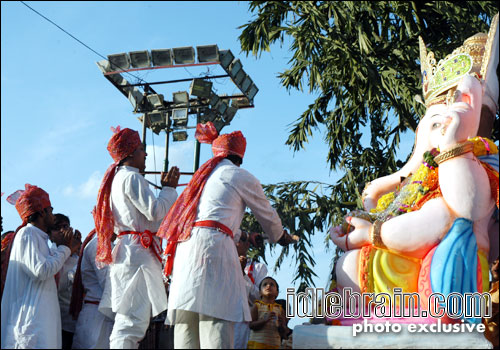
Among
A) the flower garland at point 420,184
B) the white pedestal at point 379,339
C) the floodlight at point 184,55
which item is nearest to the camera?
the white pedestal at point 379,339

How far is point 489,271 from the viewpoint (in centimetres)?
522

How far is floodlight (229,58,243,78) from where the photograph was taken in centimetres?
1358

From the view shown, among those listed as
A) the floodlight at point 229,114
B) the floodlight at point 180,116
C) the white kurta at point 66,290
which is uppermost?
the floodlight at point 229,114

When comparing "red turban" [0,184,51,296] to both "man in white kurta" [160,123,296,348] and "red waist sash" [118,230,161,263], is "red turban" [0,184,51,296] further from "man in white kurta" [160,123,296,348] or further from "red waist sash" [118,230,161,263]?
"man in white kurta" [160,123,296,348]

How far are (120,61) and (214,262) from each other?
1049 centimetres

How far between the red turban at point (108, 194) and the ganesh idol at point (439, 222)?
191 cm

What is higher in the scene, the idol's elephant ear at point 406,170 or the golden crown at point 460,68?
the golden crown at point 460,68

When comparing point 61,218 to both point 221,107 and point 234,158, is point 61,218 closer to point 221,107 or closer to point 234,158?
point 234,158

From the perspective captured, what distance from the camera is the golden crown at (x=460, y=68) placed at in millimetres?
6074

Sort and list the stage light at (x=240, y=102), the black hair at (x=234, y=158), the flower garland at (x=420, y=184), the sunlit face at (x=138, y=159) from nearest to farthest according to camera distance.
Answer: the black hair at (x=234, y=158), the sunlit face at (x=138, y=159), the flower garland at (x=420, y=184), the stage light at (x=240, y=102)

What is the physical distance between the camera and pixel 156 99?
14023 millimetres

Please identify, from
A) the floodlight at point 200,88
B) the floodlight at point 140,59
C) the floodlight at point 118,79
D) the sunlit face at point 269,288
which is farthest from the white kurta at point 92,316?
the floodlight at point 118,79

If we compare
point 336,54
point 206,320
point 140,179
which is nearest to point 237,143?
point 140,179

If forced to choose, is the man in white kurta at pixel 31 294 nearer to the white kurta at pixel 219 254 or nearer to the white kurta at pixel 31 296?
the white kurta at pixel 31 296
